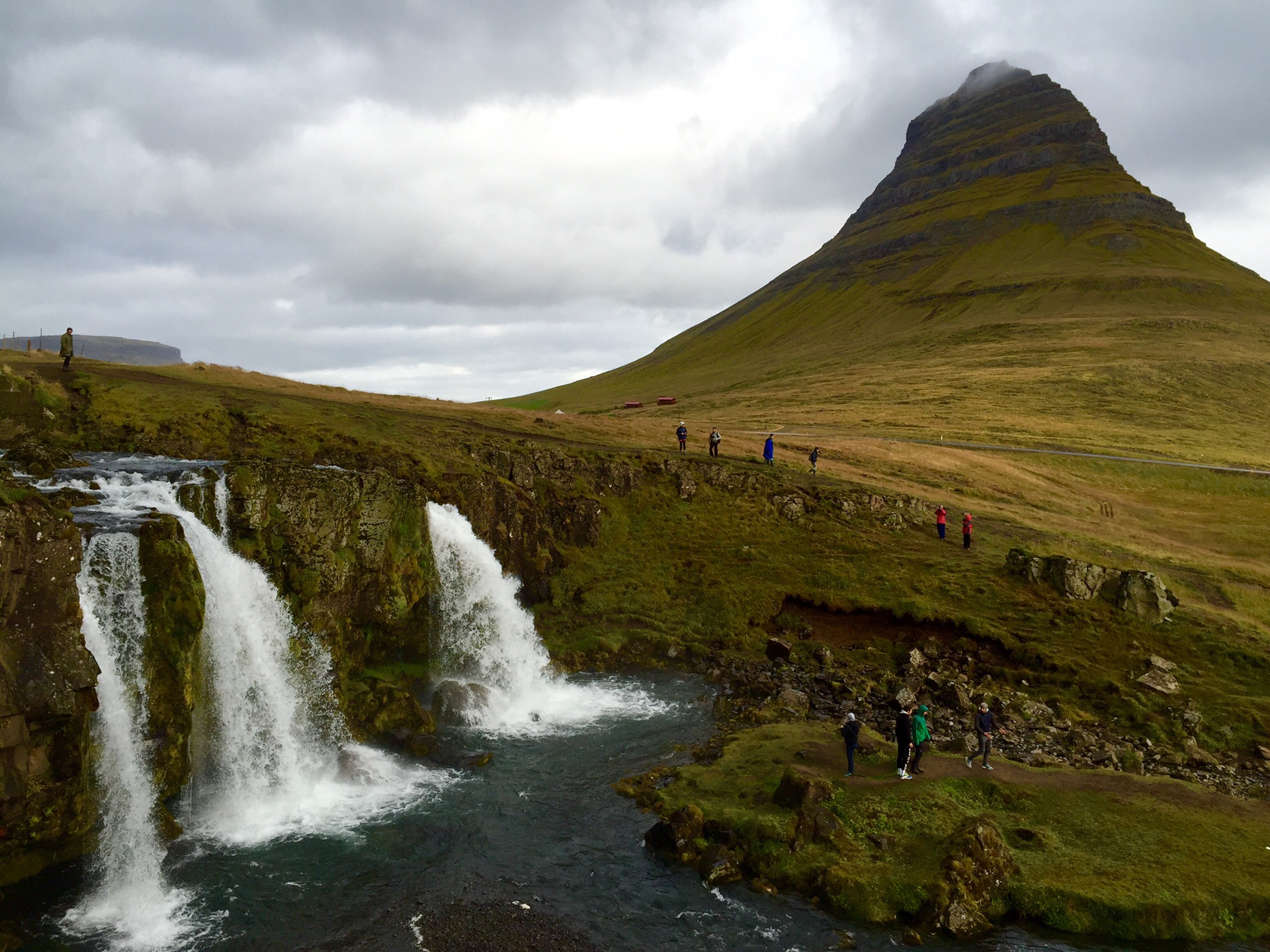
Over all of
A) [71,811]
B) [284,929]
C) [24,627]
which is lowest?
[284,929]

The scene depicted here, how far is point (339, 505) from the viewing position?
35.6 meters

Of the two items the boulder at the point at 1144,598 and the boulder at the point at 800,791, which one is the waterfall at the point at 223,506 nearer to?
the boulder at the point at 800,791

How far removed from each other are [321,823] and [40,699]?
9154mm

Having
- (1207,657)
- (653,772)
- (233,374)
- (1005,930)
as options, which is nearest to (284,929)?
(653,772)

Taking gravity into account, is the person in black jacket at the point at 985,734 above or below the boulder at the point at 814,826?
above

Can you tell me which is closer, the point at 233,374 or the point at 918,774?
the point at 918,774

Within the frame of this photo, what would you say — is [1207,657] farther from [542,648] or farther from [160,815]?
[160,815]

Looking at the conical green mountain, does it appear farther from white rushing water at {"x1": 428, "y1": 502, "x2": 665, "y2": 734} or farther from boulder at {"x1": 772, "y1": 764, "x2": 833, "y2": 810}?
boulder at {"x1": 772, "y1": 764, "x2": 833, "y2": 810}

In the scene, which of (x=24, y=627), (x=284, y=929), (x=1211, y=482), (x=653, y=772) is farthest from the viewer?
(x=1211, y=482)

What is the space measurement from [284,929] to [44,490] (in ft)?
64.8

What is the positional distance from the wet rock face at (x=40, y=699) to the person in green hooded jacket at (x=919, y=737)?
25573 millimetres

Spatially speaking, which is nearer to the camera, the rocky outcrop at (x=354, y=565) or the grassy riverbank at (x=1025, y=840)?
the grassy riverbank at (x=1025, y=840)

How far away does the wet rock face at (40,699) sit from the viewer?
20.6 metres

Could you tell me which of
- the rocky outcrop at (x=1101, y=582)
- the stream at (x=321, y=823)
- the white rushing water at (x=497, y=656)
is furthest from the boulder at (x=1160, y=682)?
the white rushing water at (x=497, y=656)
